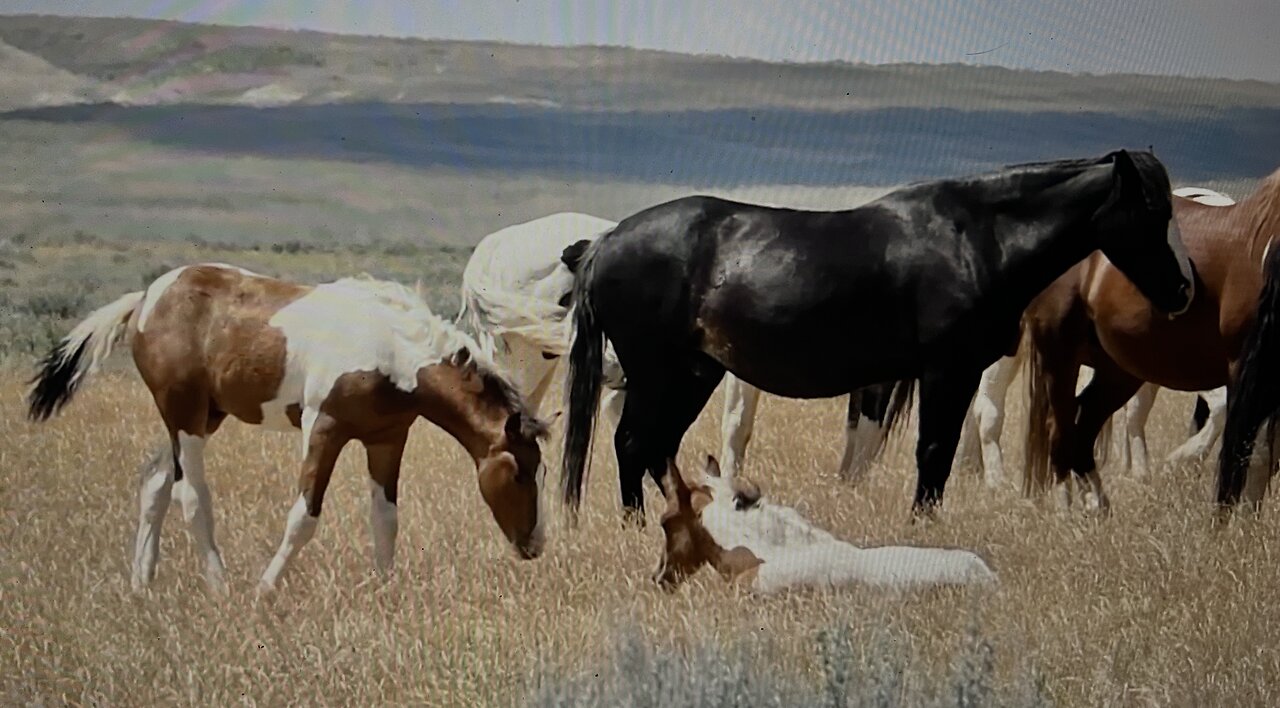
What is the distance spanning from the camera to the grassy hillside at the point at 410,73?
2113mm

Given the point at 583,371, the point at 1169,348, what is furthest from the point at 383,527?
the point at 1169,348

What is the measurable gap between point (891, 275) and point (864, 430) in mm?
698

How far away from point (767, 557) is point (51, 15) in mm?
1269

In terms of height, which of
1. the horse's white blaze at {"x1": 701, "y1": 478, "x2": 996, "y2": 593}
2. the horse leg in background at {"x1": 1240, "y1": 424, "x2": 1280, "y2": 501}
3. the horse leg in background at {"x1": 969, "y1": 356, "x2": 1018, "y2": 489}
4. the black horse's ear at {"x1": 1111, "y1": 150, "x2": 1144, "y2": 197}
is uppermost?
the black horse's ear at {"x1": 1111, "y1": 150, "x2": 1144, "y2": 197}

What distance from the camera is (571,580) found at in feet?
7.08

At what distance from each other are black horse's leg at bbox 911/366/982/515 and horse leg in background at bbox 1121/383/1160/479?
1134 millimetres

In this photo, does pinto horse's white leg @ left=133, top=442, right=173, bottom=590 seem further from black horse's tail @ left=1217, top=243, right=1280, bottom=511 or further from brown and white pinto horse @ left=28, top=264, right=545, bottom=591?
black horse's tail @ left=1217, top=243, right=1280, bottom=511

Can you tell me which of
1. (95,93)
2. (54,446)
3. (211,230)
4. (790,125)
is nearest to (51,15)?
(95,93)

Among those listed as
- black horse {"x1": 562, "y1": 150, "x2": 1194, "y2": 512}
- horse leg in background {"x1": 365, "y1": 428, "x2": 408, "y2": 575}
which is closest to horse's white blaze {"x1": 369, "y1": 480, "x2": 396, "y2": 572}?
horse leg in background {"x1": 365, "y1": 428, "x2": 408, "y2": 575}

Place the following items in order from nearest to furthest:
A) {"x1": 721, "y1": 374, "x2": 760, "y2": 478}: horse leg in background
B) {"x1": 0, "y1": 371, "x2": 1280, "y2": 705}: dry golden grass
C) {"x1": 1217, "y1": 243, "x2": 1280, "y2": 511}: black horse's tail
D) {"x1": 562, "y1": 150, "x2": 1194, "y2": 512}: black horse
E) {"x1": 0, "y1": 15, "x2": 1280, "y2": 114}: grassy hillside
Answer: {"x1": 0, "y1": 371, "x2": 1280, "y2": 705}: dry golden grass
{"x1": 0, "y1": 15, "x2": 1280, "y2": 114}: grassy hillside
{"x1": 562, "y1": 150, "x2": 1194, "y2": 512}: black horse
{"x1": 1217, "y1": 243, "x2": 1280, "y2": 511}: black horse's tail
{"x1": 721, "y1": 374, "x2": 760, "y2": 478}: horse leg in background

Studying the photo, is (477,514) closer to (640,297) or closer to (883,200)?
(640,297)

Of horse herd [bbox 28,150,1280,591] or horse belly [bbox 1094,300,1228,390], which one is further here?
horse belly [bbox 1094,300,1228,390]

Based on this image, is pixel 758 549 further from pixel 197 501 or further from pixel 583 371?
pixel 197 501

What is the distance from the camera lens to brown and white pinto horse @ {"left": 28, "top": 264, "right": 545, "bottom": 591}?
84.1 inches
